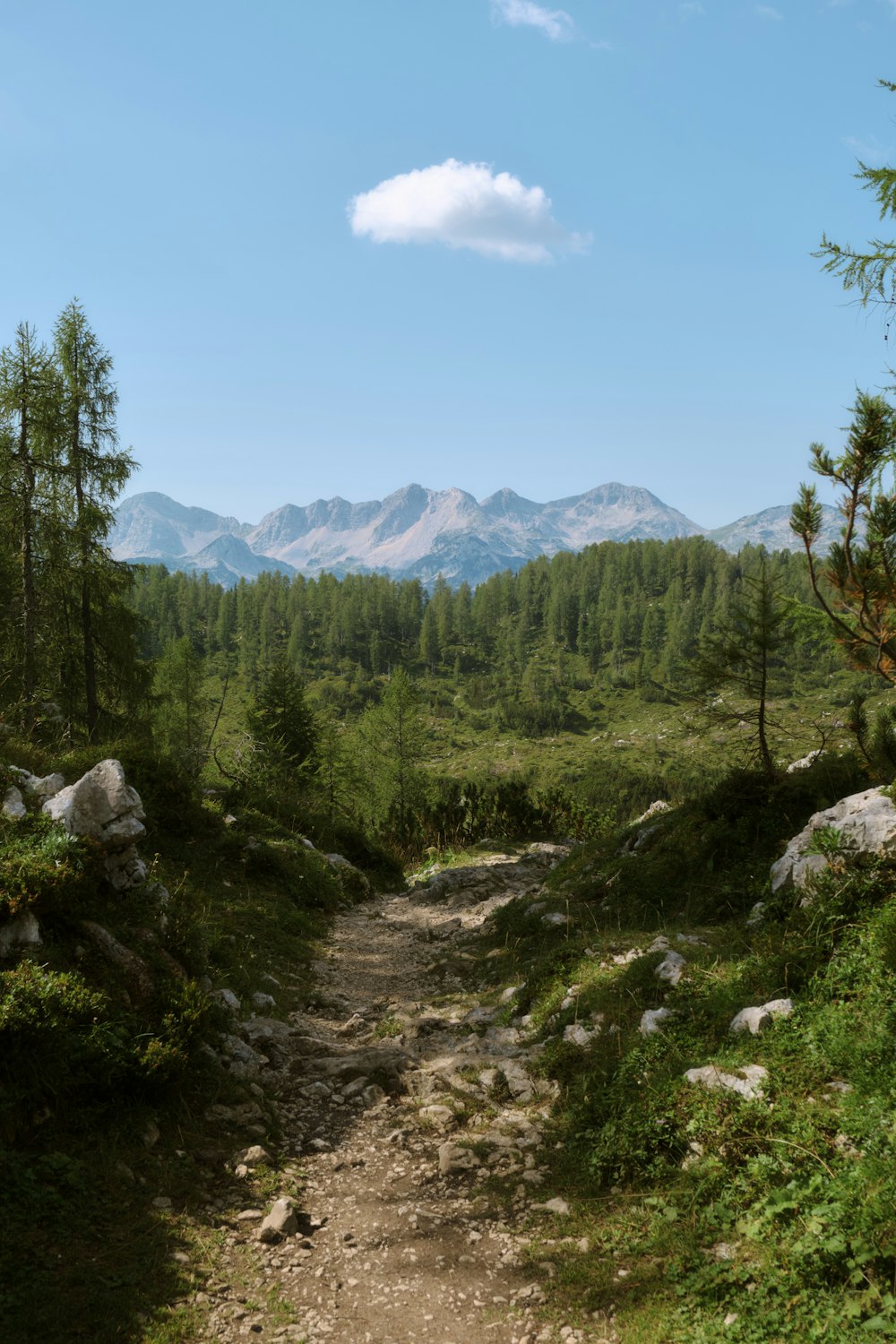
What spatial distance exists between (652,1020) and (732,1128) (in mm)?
1604

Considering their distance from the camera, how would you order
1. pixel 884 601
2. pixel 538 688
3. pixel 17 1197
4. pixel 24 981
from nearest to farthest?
pixel 17 1197
pixel 24 981
pixel 884 601
pixel 538 688

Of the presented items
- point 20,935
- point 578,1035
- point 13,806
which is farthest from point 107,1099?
point 578,1035

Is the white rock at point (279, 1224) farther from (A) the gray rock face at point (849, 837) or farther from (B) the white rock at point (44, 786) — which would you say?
(A) the gray rock face at point (849, 837)

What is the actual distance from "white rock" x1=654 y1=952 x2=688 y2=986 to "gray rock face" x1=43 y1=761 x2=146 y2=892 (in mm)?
5615

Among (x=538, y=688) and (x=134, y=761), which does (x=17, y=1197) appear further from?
(x=538, y=688)

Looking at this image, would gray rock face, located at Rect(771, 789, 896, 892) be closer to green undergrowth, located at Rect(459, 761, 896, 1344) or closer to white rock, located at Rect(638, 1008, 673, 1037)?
green undergrowth, located at Rect(459, 761, 896, 1344)

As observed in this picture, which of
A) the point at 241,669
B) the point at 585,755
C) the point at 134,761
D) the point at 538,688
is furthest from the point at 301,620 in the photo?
the point at 134,761

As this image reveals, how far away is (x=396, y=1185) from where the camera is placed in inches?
220

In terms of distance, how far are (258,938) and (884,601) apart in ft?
32.1

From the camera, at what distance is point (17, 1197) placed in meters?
4.49

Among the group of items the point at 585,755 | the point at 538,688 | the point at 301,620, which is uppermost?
the point at 301,620

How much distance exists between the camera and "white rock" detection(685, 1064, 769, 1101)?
16.6ft

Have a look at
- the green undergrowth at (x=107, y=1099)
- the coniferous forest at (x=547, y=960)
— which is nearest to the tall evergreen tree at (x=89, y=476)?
the coniferous forest at (x=547, y=960)

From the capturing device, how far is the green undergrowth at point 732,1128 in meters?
3.78
